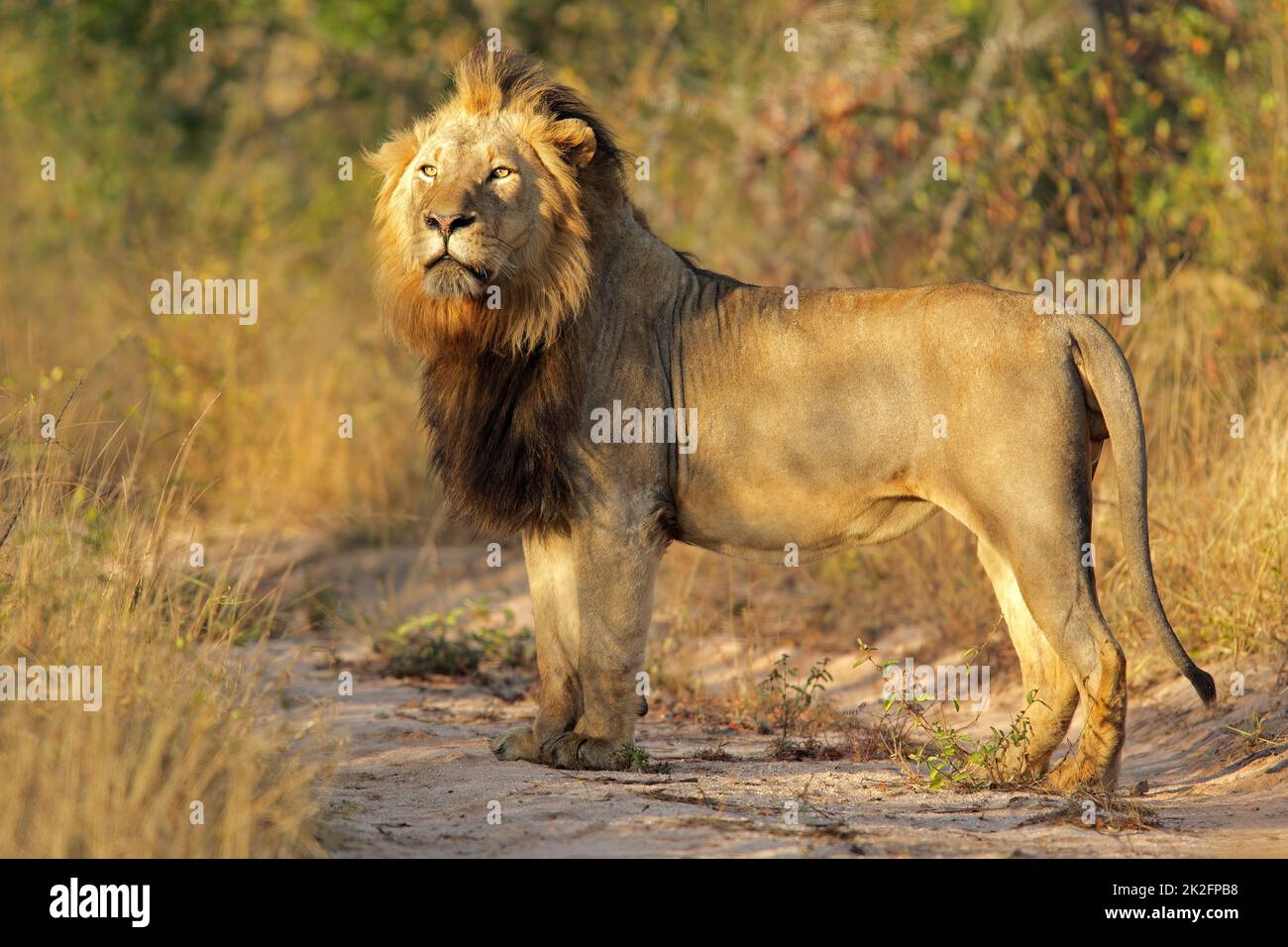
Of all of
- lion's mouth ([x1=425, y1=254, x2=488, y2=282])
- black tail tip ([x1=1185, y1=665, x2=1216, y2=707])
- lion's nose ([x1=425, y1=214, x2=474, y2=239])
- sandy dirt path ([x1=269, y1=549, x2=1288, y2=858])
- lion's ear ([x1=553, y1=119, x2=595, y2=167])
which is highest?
lion's ear ([x1=553, y1=119, x2=595, y2=167])

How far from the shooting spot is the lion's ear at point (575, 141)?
17.4ft

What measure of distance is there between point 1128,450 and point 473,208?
7.56 ft

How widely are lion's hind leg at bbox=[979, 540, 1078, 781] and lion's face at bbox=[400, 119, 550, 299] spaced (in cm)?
191

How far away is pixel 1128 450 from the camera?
195 inches

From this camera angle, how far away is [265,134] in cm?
1450

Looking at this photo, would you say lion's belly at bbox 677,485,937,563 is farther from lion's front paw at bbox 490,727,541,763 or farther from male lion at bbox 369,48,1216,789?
lion's front paw at bbox 490,727,541,763

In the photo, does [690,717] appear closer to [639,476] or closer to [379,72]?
[639,476]

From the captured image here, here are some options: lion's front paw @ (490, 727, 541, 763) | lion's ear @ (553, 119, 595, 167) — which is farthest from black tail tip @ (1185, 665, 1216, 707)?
lion's ear @ (553, 119, 595, 167)

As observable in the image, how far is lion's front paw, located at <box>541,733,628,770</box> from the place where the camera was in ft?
17.2

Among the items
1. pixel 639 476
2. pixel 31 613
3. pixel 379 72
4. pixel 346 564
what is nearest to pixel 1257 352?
pixel 639 476

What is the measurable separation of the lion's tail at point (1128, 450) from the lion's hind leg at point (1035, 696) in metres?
0.38

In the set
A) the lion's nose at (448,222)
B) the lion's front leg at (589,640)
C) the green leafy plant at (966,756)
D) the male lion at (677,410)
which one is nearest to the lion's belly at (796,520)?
the male lion at (677,410)

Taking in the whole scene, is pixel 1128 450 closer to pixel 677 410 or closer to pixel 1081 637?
pixel 1081 637

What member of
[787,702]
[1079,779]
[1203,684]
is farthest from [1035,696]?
[787,702]
